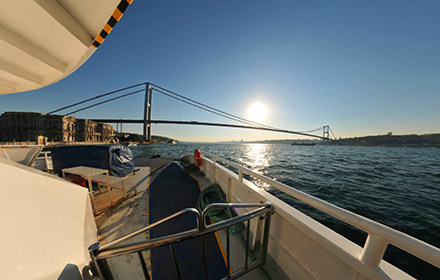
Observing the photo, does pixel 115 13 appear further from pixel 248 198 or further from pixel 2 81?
pixel 248 198

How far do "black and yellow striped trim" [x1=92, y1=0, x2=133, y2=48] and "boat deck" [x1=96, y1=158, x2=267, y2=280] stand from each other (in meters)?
2.84

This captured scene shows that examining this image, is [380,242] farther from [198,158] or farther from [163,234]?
[198,158]

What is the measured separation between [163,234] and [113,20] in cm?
301

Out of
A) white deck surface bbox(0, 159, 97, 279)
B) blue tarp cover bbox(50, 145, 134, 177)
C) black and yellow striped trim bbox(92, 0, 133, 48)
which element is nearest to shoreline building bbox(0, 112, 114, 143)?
blue tarp cover bbox(50, 145, 134, 177)

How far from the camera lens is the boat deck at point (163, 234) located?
183cm

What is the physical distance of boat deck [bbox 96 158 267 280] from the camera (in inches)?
72.0

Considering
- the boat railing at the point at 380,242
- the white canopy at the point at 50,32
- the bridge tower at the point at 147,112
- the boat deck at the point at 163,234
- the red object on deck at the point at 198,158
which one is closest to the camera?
the boat railing at the point at 380,242

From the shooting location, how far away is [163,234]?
236 cm

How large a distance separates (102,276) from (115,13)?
2.35 m

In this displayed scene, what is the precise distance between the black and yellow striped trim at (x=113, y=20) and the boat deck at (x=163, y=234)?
284cm

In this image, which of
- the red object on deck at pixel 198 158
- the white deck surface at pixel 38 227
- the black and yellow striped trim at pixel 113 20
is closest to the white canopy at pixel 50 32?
the black and yellow striped trim at pixel 113 20

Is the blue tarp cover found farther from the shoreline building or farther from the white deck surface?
the shoreline building

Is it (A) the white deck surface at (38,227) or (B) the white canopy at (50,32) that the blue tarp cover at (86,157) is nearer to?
(B) the white canopy at (50,32)

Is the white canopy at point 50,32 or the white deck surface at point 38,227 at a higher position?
the white canopy at point 50,32
